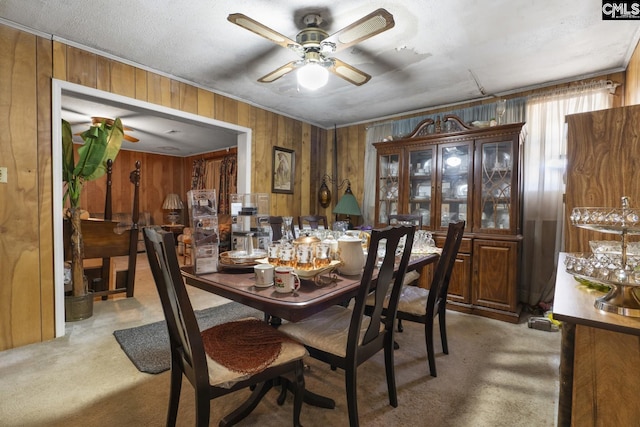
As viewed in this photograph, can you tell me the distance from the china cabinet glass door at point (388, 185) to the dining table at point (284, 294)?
7.91 feet

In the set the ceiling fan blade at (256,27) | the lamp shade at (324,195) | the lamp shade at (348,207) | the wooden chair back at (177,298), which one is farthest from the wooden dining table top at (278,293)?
the lamp shade at (324,195)

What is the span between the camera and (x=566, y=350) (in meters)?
0.95

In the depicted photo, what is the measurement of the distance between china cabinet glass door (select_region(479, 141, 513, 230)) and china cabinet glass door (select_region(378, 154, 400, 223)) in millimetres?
980

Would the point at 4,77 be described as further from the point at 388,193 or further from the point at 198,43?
the point at 388,193

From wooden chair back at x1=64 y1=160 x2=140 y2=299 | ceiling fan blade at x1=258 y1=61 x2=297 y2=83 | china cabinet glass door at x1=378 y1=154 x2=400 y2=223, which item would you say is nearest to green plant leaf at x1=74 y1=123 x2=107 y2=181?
wooden chair back at x1=64 y1=160 x2=140 y2=299

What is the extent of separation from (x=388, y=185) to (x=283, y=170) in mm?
1474

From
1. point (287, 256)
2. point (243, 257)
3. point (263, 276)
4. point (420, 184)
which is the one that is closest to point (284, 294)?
point (263, 276)

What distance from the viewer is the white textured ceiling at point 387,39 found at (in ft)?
6.51

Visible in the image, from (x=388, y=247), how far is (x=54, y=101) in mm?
2802

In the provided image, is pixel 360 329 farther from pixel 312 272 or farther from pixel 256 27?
pixel 256 27

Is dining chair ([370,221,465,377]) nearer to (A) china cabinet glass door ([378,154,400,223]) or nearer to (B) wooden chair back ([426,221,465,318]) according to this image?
(B) wooden chair back ([426,221,465,318])

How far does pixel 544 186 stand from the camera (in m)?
3.12

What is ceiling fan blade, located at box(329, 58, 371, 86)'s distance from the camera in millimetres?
2190

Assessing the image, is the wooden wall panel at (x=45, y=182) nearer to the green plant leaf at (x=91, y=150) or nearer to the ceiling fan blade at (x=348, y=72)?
the green plant leaf at (x=91, y=150)
